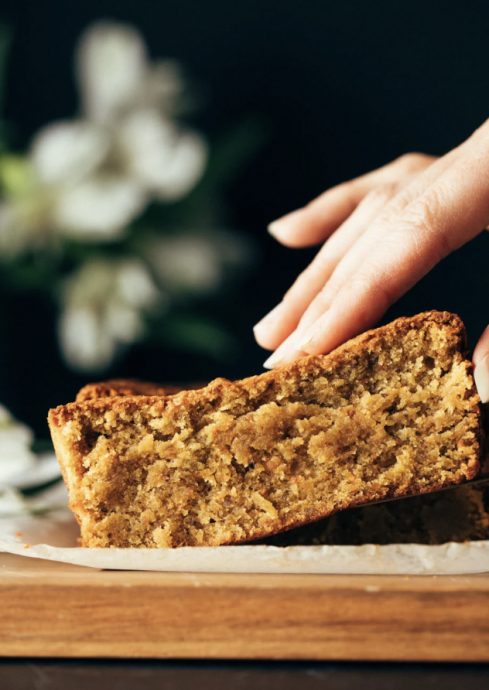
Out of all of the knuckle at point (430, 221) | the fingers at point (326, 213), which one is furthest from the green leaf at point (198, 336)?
the knuckle at point (430, 221)

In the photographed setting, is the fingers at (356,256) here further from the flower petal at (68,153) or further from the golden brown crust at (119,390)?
the flower petal at (68,153)

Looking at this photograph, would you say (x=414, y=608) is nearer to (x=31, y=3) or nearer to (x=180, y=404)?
(x=180, y=404)

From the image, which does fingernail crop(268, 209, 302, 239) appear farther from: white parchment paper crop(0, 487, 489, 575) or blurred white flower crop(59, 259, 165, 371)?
white parchment paper crop(0, 487, 489, 575)

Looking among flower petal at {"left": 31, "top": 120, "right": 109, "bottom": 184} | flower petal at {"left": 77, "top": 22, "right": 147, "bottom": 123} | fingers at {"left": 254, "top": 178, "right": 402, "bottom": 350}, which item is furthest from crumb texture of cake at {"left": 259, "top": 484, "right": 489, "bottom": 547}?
A: flower petal at {"left": 77, "top": 22, "right": 147, "bottom": 123}

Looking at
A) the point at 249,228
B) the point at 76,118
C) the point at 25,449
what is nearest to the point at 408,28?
the point at 249,228

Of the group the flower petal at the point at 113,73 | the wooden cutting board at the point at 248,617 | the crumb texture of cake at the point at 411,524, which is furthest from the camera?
the flower petal at the point at 113,73

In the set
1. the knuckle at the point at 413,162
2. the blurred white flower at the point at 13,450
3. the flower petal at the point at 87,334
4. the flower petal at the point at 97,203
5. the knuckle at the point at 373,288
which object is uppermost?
the flower petal at the point at 97,203
